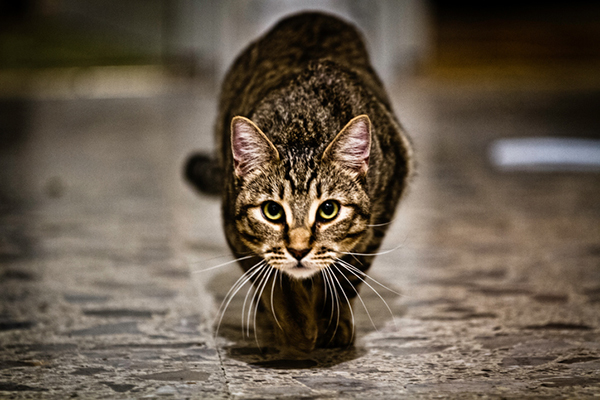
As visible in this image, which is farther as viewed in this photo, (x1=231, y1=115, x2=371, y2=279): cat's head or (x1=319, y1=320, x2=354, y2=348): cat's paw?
(x1=319, y1=320, x2=354, y2=348): cat's paw

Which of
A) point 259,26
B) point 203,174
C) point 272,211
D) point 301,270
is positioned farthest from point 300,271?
point 259,26

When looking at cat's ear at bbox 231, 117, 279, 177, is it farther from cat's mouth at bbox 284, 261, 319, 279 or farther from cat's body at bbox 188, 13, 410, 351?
cat's mouth at bbox 284, 261, 319, 279

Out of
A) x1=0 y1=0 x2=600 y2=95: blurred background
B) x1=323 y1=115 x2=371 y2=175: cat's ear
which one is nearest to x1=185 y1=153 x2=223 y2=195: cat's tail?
x1=323 y1=115 x2=371 y2=175: cat's ear

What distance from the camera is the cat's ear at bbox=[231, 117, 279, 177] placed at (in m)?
2.24

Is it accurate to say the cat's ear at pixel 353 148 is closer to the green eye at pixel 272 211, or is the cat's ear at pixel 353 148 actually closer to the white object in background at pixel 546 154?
the green eye at pixel 272 211

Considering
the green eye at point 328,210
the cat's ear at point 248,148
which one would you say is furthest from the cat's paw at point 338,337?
the cat's ear at point 248,148

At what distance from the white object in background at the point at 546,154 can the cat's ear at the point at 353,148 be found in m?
3.21

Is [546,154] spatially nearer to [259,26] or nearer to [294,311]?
[294,311]

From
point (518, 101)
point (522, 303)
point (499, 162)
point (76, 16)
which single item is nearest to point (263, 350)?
point (522, 303)

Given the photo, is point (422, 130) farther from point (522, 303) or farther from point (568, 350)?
point (568, 350)

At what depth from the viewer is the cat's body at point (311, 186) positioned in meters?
2.21

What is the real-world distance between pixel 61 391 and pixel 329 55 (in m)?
1.56

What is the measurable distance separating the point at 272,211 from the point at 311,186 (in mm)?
135

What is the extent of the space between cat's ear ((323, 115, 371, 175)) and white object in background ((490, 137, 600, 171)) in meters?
3.21
